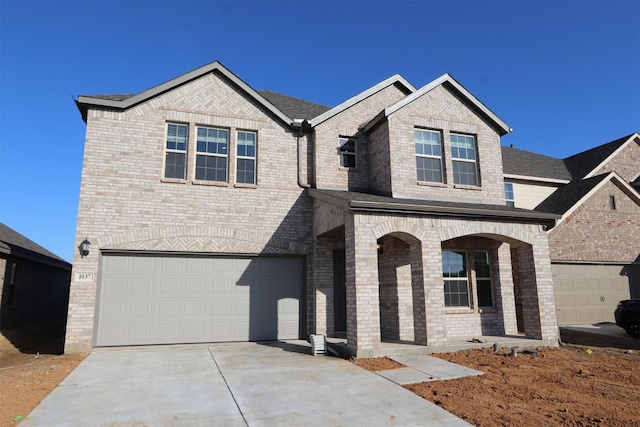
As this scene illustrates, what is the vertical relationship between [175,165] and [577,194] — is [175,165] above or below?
below

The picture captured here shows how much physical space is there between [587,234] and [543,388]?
11.3 m

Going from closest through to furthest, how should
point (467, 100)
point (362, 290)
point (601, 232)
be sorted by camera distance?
point (362, 290)
point (467, 100)
point (601, 232)

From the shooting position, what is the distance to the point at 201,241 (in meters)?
11.2

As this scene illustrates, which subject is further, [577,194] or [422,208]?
[577,194]

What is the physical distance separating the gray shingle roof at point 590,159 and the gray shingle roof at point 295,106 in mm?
13035

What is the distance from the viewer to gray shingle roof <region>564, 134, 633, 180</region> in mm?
19172

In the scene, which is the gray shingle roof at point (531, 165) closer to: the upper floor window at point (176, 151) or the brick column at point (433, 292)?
the brick column at point (433, 292)

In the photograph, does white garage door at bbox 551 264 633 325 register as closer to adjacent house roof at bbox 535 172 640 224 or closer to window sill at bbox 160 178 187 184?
adjacent house roof at bbox 535 172 640 224

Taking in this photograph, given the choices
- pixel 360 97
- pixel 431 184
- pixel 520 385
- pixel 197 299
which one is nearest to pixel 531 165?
pixel 431 184

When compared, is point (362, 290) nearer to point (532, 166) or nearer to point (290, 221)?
point (290, 221)

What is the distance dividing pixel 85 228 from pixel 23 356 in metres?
3.58

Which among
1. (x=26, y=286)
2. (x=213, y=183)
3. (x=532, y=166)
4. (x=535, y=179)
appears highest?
(x=532, y=166)

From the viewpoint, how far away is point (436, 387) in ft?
22.0

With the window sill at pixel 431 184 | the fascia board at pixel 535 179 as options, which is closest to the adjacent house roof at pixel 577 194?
the fascia board at pixel 535 179
